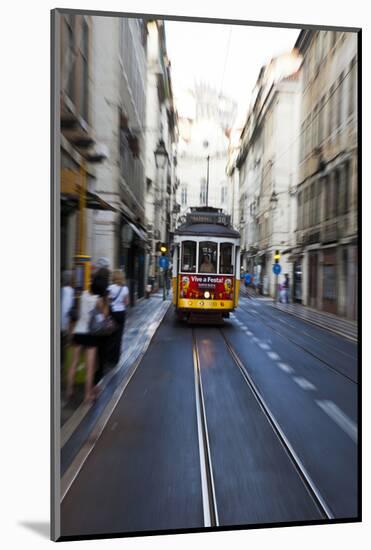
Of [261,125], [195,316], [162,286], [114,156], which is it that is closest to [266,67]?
[261,125]

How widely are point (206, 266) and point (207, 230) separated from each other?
595 millimetres

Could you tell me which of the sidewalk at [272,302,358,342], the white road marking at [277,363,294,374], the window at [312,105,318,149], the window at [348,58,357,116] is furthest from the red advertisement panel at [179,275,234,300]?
the window at [348,58,357,116]

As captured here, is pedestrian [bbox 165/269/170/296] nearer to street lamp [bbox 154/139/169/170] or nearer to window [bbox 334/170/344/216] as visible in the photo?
street lamp [bbox 154/139/169/170]

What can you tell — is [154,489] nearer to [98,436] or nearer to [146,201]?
[98,436]

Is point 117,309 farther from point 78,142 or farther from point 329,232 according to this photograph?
point 329,232

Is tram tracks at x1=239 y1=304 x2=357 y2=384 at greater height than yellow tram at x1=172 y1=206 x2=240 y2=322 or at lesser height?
lesser

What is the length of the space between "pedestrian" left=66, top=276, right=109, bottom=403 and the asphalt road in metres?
0.58

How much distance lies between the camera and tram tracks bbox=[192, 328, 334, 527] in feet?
8.91

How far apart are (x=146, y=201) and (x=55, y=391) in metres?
1.44

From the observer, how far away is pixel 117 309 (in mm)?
3121

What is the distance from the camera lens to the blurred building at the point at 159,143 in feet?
10.1

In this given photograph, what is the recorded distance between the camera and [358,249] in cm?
303

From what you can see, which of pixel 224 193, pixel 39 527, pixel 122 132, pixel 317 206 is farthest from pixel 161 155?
pixel 39 527

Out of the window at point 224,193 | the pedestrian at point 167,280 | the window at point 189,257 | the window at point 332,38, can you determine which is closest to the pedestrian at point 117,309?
the pedestrian at point 167,280
